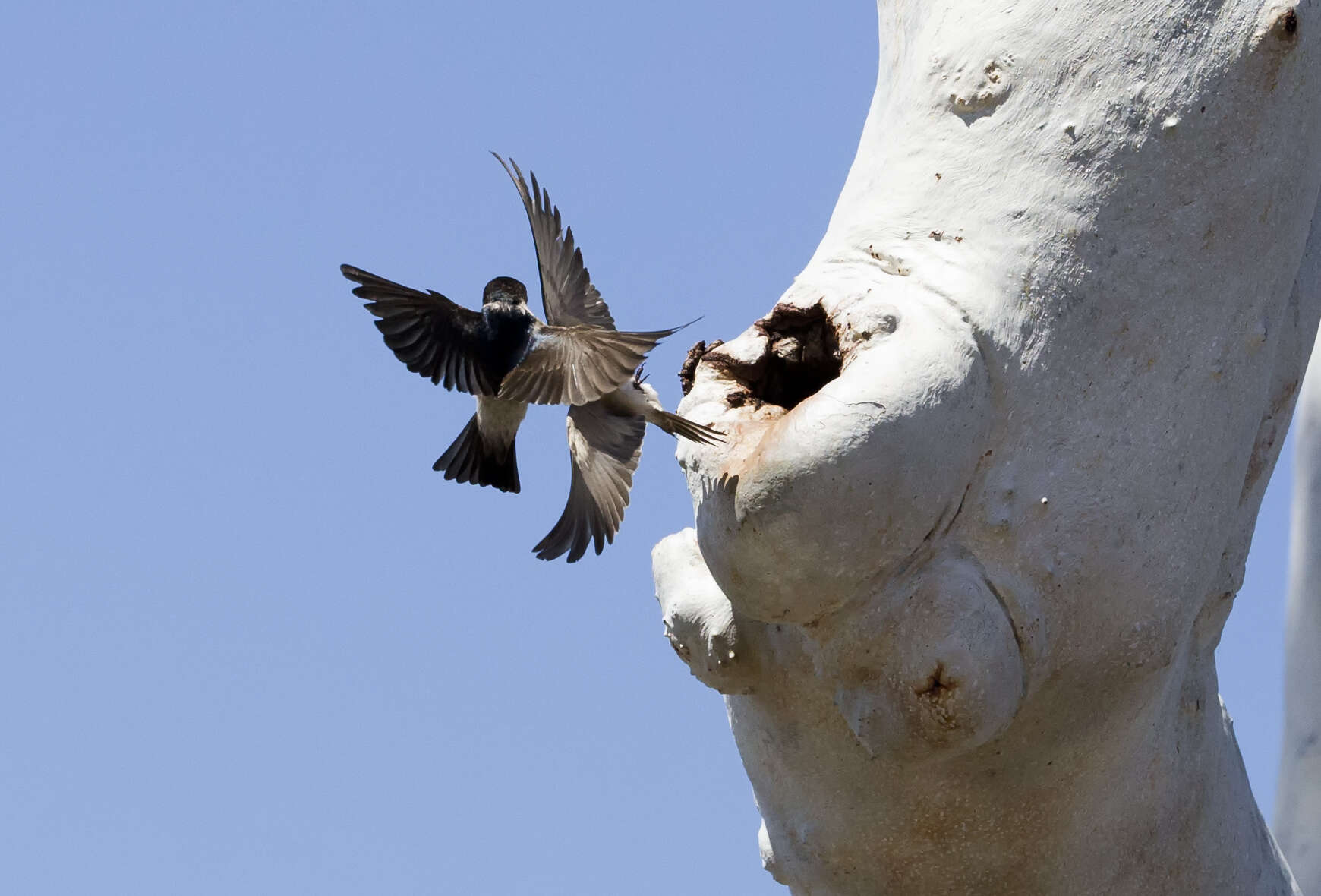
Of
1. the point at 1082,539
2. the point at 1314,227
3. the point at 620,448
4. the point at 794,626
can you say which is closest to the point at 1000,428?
the point at 1082,539

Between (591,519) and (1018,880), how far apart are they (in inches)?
38.8

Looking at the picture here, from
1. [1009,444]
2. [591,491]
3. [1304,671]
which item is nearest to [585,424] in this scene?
[591,491]

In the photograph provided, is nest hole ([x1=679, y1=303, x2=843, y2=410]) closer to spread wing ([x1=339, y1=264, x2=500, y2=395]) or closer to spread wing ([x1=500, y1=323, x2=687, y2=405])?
spread wing ([x1=500, y1=323, x2=687, y2=405])

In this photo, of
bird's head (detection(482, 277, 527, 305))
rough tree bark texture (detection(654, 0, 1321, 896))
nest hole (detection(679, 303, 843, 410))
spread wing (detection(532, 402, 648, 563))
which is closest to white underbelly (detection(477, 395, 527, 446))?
spread wing (detection(532, 402, 648, 563))

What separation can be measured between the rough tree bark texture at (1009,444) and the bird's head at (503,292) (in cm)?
38

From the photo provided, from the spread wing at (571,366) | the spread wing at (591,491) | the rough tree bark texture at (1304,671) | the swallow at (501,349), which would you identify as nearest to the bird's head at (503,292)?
the swallow at (501,349)

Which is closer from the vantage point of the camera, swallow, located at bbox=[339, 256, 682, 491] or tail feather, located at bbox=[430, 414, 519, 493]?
swallow, located at bbox=[339, 256, 682, 491]

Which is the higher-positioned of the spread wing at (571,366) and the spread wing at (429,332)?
the spread wing at (429,332)

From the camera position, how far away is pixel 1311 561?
5.57 m

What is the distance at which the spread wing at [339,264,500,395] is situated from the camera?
3697 mm

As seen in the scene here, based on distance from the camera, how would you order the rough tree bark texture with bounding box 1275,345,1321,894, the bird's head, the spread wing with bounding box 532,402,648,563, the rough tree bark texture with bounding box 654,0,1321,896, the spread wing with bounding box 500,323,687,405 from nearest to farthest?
1. the rough tree bark texture with bounding box 654,0,1321,896
2. the spread wing with bounding box 500,323,687,405
3. the bird's head
4. the spread wing with bounding box 532,402,648,563
5. the rough tree bark texture with bounding box 1275,345,1321,894

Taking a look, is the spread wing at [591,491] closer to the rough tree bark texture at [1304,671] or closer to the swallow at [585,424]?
the swallow at [585,424]

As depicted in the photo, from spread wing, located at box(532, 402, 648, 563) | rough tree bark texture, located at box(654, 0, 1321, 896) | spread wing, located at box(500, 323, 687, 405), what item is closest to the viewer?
rough tree bark texture, located at box(654, 0, 1321, 896)

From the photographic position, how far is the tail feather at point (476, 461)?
4.04 metres
